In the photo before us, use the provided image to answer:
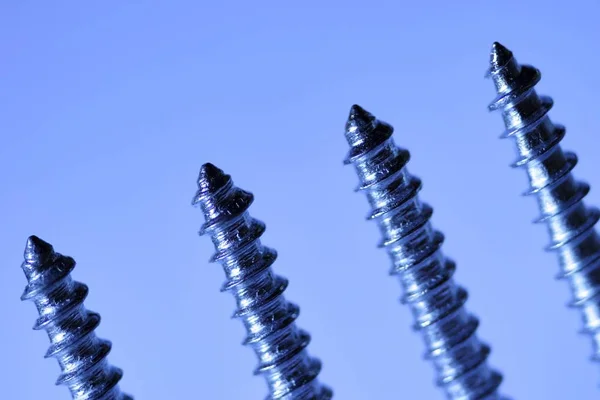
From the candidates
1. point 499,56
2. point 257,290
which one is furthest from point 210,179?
point 499,56

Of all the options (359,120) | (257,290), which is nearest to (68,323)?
(257,290)

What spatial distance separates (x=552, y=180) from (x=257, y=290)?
461 millimetres

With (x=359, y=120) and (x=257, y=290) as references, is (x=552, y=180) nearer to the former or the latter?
(x=359, y=120)

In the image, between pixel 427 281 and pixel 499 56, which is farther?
pixel 427 281

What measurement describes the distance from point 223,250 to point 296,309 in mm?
168

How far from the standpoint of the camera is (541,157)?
1580 millimetres

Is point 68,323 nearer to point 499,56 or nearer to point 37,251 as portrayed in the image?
point 37,251

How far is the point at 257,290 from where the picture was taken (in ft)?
5.38

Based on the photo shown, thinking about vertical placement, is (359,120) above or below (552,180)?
above

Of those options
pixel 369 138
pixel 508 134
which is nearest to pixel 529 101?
pixel 508 134

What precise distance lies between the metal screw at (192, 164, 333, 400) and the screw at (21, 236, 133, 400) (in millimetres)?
212

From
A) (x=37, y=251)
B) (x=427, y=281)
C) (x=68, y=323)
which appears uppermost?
(x=37, y=251)

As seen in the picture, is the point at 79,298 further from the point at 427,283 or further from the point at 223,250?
the point at 427,283

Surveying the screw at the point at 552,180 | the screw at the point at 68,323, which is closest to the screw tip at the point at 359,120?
the screw at the point at 552,180
